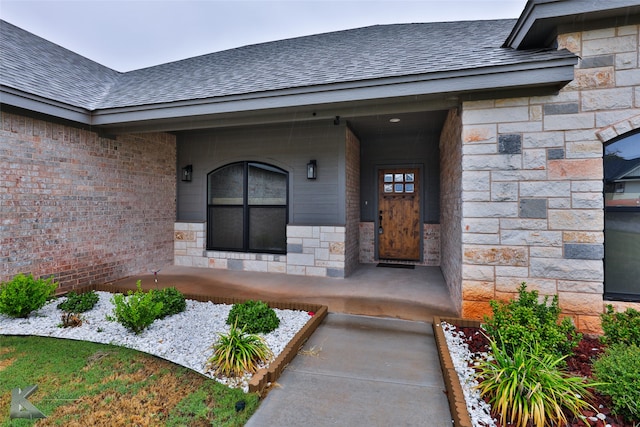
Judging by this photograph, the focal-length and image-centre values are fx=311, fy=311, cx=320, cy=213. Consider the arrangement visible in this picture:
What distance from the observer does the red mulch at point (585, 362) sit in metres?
1.88

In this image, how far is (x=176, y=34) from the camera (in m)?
25.4

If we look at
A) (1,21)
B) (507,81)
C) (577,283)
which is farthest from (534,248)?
(1,21)

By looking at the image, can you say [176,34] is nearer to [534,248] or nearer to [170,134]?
[170,134]

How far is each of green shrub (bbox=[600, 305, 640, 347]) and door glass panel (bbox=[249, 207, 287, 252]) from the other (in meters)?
4.64

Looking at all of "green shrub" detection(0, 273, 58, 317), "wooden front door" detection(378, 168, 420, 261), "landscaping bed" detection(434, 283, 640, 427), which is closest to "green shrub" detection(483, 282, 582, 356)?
"landscaping bed" detection(434, 283, 640, 427)

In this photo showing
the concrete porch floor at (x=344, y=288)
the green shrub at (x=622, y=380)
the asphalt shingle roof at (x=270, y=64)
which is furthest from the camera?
the concrete porch floor at (x=344, y=288)

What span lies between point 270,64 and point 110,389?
529 cm

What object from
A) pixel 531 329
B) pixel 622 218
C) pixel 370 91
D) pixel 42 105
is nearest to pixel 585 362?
pixel 531 329

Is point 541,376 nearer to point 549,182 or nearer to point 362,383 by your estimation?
point 362,383

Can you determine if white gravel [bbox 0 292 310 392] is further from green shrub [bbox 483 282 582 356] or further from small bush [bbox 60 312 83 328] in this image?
green shrub [bbox 483 282 582 356]

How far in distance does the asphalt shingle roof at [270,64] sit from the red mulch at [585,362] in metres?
2.80

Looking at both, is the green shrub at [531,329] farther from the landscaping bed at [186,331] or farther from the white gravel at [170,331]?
the white gravel at [170,331]

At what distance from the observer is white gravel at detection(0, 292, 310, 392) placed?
9.47ft
